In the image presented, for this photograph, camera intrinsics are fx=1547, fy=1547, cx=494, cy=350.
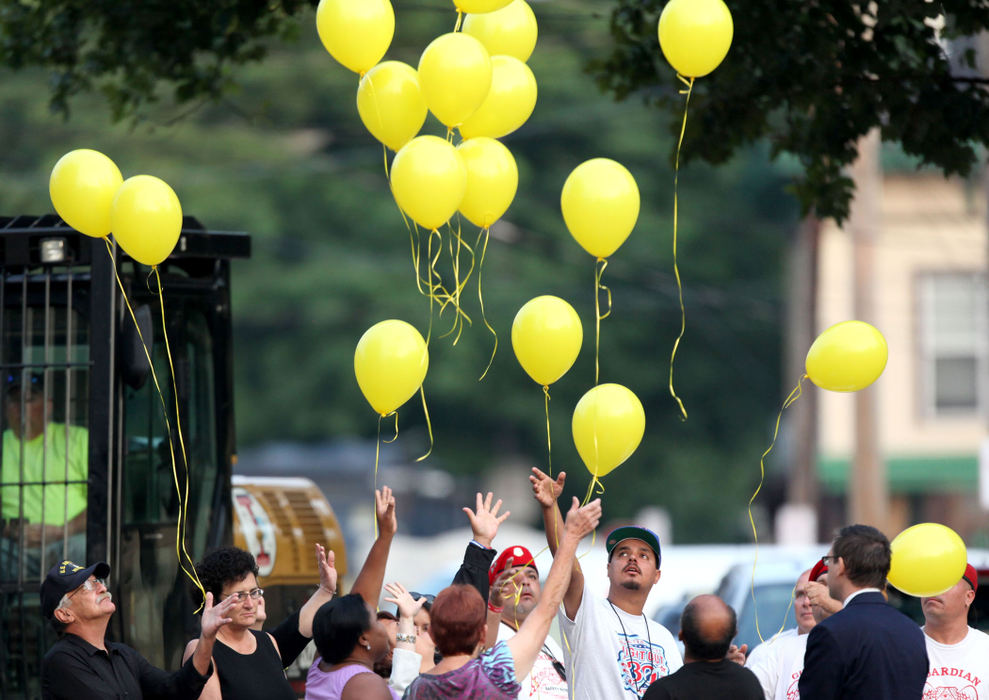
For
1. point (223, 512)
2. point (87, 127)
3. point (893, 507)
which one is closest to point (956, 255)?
point (893, 507)

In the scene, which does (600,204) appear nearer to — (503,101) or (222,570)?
(503,101)

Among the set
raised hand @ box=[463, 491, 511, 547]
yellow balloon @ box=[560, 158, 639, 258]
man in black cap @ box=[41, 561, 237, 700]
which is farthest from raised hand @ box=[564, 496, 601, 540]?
yellow balloon @ box=[560, 158, 639, 258]

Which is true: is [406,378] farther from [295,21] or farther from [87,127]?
[87,127]

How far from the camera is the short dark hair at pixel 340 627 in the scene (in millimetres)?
5543

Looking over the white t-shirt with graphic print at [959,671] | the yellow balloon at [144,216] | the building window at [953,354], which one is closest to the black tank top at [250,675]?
the yellow balloon at [144,216]

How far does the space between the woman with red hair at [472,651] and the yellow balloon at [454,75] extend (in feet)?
6.99

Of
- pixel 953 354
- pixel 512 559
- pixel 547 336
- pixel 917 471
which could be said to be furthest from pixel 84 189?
pixel 953 354

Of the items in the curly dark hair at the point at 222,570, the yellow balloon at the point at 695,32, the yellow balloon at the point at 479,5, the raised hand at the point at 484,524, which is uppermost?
the yellow balloon at the point at 479,5

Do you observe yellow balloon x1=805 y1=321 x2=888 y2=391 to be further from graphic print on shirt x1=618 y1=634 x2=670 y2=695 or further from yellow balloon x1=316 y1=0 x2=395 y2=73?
yellow balloon x1=316 y1=0 x2=395 y2=73

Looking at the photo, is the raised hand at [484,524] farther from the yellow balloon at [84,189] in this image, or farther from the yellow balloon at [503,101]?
the yellow balloon at [84,189]

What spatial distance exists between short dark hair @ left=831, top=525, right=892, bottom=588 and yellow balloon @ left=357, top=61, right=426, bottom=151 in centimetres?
252

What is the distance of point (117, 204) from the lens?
6.41 meters

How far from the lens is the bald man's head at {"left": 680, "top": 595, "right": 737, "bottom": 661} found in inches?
213

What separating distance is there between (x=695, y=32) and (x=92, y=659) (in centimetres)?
350
